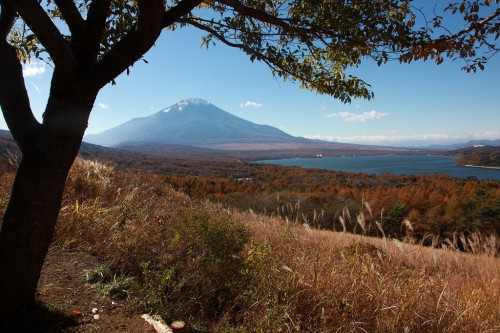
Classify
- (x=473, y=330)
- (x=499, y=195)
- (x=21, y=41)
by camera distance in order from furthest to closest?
(x=499, y=195)
(x=21, y=41)
(x=473, y=330)

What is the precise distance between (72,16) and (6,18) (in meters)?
0.74

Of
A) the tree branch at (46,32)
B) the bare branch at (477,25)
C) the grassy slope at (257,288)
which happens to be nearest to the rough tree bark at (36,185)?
the tree branch at (46,32)

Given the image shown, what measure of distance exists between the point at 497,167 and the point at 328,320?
63428mm

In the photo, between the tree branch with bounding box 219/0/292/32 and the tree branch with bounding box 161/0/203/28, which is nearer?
the tree branch with bounding box 161/0/203/28

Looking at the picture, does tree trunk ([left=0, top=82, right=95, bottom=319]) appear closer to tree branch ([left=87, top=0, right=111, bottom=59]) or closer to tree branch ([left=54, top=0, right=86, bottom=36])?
tree branch ([left=87, top=0, right=111, bottom=59])

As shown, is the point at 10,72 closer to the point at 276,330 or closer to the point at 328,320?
the point at 276,330

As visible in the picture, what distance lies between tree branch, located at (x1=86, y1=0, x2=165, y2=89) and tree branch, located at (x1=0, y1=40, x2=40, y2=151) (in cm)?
50

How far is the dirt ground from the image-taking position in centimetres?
237

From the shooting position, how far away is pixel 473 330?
2.95 meters

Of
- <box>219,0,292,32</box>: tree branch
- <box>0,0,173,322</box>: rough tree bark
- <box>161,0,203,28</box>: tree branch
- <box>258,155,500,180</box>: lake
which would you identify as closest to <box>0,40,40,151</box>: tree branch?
<box>0,0,173,322</box>: rough tree bark

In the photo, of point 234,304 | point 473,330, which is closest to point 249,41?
point 234,304

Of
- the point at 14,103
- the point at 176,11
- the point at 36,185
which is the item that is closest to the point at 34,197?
the point at 36,185

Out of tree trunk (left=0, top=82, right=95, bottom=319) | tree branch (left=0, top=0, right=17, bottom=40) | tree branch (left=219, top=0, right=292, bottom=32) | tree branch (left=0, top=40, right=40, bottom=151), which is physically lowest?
tree trunk (left=0, top=82, right=95, bottom=319)

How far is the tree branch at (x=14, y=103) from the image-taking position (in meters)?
2.35
